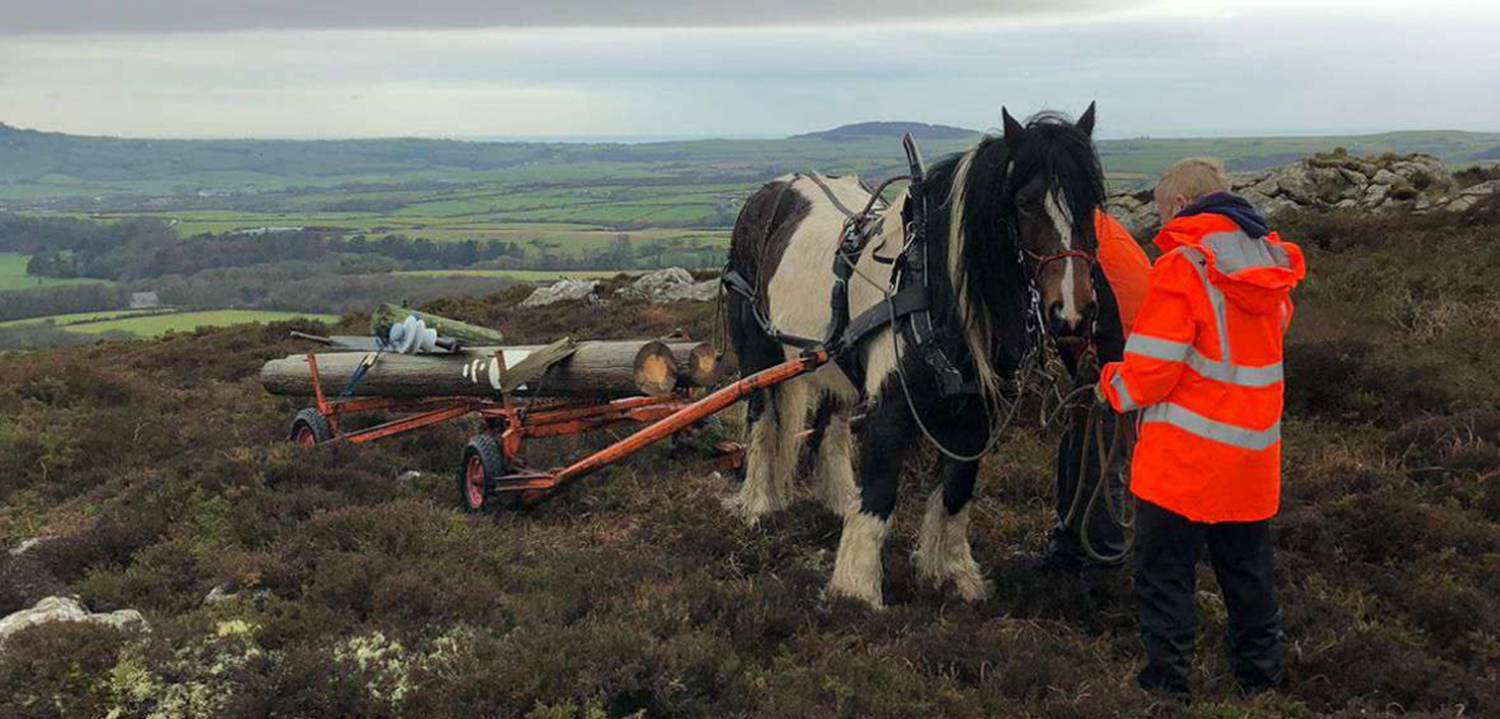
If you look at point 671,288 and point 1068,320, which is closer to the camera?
point 1068,320

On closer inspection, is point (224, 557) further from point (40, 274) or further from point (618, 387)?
point (40, 274)

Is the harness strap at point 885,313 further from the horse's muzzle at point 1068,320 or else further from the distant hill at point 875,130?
the distant hill at point 875,130

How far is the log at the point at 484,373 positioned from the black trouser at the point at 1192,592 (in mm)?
3963

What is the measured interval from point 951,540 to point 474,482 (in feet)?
12.2

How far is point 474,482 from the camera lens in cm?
737

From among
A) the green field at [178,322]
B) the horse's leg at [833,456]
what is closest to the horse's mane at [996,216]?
the horse's leg at [833,456]

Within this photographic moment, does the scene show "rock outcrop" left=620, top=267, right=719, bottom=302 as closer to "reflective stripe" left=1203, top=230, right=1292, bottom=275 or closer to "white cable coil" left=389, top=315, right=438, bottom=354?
"white cable coil" left=389, top=315, right=438, bottom=354

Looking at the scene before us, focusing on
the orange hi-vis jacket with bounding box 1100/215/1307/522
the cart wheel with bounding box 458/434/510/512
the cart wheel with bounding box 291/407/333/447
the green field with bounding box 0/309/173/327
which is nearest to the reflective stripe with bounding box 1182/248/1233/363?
the orange hi-vis jacket with bounding box 1100/215/1307/522

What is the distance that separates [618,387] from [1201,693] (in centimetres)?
445

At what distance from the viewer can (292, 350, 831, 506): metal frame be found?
6129 millimetres

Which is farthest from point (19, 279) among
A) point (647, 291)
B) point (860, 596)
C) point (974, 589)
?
point (974, 589)

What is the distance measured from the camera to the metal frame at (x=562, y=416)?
20.1ft

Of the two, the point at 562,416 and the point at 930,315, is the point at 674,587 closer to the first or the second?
the point at 930,315

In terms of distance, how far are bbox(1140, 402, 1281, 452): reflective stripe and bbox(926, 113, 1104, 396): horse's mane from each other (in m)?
0.75
